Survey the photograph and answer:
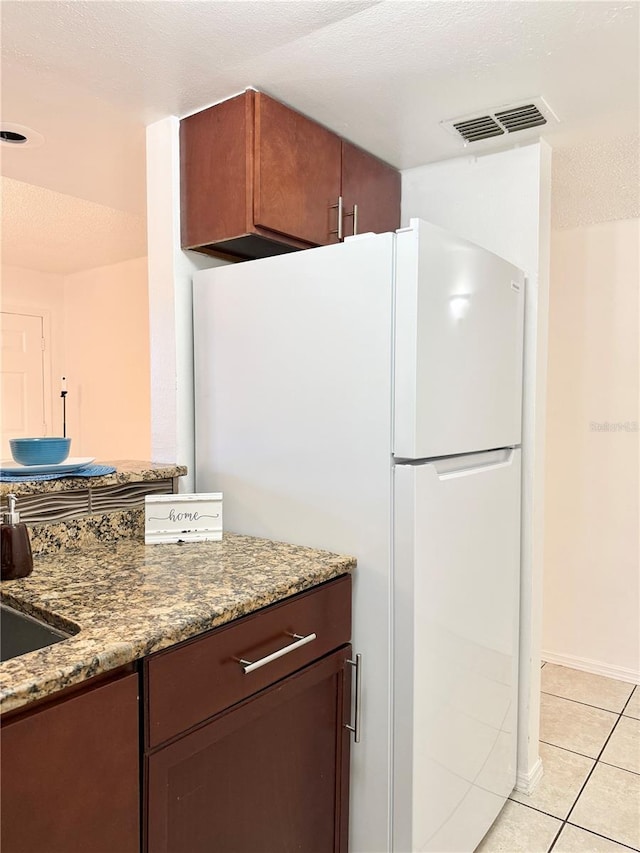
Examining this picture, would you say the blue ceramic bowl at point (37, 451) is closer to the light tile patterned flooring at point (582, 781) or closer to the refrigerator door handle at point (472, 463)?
the refrigerator door handle at point (472, 463)

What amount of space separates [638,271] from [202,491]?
2.10 meters

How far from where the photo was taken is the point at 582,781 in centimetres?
199

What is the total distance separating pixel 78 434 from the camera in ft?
15.8

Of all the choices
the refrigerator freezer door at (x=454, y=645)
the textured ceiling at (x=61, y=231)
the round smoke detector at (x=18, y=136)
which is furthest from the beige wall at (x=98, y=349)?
the refrigerator freezer door at (x=454, y=645)

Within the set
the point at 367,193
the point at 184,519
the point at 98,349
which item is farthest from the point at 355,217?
the point at 98,349

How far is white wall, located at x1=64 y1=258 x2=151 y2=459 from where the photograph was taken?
14.0 feet

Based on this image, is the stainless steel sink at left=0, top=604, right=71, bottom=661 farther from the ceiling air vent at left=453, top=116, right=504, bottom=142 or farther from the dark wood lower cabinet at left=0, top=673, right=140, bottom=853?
the ceiling air vent at left=453, top=116, right=504, bottom=142

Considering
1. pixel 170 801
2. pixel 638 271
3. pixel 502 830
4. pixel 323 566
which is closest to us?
pixel 170 801

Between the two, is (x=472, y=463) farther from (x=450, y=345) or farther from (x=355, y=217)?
(x=355, y=217)

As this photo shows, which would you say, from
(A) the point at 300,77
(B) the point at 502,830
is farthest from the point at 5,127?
(B) the point at 502,830

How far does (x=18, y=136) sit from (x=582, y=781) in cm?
286

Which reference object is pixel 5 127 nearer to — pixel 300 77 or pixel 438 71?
pixel 300 77

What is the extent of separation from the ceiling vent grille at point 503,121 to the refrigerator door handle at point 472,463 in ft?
3.29

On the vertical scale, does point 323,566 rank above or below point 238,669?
above
